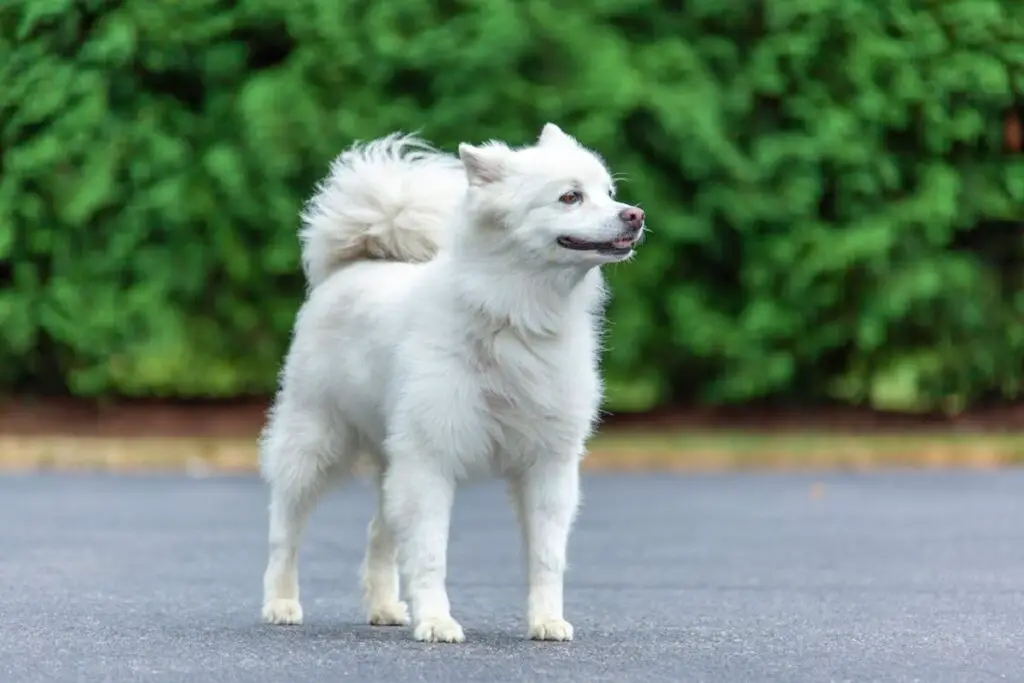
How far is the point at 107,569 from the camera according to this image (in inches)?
438

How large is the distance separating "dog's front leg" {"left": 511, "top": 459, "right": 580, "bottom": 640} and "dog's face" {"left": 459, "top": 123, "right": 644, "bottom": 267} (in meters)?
0.83

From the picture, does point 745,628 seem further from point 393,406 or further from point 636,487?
point 636,487

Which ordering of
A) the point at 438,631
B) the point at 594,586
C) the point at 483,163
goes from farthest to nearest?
1. the point at 594,586
2. the point at 483,163
3. the point at 438,631

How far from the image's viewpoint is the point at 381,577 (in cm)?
930

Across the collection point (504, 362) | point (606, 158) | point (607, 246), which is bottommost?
point (504, 362)

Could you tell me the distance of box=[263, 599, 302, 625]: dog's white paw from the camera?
9.02 metres

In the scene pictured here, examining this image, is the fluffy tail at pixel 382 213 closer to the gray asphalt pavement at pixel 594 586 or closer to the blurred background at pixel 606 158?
the gray asphalt pavement at pixel 594 586

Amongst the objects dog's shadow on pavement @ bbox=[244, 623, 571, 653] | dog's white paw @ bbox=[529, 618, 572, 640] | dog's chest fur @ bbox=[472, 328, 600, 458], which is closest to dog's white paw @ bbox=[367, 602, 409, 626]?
dog's shadow on pavement @ bbox=[244, 623, 571, 653]

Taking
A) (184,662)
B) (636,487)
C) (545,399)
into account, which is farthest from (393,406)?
(636,487)

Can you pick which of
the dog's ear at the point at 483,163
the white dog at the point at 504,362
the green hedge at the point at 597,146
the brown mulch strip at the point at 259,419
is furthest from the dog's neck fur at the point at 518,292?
the brown mulch strip at the point at 259,419

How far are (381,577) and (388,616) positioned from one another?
0.62ft

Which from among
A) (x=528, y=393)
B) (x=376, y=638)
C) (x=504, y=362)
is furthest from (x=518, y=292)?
(x=376, y=638)

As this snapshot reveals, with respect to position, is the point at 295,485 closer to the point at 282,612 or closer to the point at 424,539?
the point at 282,612

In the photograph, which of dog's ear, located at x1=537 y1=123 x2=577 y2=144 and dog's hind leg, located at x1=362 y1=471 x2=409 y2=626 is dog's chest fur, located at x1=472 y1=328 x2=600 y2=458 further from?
dog's hind leg, located at x1=362 y1=471 x2=409 y2=626
